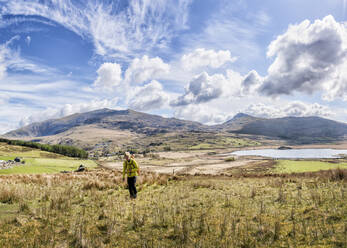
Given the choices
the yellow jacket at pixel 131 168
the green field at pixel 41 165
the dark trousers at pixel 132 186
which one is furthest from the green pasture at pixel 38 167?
the dark trousers at pixel 132 186

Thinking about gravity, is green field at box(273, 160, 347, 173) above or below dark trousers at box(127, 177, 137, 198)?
below

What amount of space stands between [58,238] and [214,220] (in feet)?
16.8

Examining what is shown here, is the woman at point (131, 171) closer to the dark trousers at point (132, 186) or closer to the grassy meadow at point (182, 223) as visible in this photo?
the dark trousers at point (132, 186)

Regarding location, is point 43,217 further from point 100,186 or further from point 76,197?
point 100,186

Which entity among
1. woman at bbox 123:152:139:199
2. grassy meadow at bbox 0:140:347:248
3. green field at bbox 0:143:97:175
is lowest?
green field at bbox 0:143:97:175

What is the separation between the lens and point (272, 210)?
8500mm

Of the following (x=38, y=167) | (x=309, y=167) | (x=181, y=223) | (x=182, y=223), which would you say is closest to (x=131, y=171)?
(x=181, y=223)

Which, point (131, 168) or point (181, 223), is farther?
point (131, 168)

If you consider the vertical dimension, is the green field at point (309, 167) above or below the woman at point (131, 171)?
below

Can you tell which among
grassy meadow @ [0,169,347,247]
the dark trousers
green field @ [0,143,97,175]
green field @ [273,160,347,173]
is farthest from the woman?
green field @ [273,160,347,173]

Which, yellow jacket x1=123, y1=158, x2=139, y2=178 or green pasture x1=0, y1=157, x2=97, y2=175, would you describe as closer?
yellow jacket x1=123, y1=158, x2=139, y2=178

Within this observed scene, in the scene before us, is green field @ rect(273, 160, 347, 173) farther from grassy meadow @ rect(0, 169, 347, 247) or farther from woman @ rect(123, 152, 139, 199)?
woman @ rect(123, 152, 139, 199)

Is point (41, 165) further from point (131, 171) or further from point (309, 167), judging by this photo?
point (309, 167)

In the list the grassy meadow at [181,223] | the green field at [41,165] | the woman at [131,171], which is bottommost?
the green field at [41,165]
